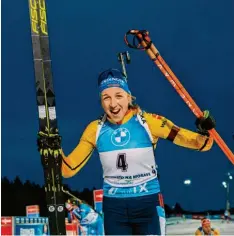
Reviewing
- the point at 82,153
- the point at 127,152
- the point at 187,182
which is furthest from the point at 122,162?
the point at 187,182

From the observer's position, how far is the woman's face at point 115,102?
329 cm

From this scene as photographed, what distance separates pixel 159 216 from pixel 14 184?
21.0 feet

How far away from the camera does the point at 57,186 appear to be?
330cm

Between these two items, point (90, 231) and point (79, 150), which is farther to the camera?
point (90, 231)

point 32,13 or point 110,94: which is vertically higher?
point 32,13

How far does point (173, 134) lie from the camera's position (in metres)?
3.37

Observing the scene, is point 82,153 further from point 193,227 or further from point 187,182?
point 193,227

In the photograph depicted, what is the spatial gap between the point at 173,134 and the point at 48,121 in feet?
2.37

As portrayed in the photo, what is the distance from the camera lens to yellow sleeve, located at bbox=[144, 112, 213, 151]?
10.9ft

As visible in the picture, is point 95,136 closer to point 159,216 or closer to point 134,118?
point 134,118

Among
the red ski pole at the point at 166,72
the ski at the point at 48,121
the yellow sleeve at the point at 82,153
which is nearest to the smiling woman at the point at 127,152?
the yellow sleeve at the point at 82,153

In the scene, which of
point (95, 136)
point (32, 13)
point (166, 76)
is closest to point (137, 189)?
point (95, 136)

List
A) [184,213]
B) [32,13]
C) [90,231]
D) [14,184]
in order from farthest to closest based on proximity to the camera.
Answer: [184,213] → [14,184] → [90,231] → [32,13]

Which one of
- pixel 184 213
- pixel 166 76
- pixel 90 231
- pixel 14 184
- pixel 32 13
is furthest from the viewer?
pixel 184 213
